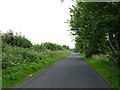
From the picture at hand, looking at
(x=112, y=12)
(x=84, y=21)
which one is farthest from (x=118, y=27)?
(x=84, y=21)

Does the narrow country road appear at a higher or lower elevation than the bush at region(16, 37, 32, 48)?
lower

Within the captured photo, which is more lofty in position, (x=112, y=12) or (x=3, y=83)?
(x=112, y=12)

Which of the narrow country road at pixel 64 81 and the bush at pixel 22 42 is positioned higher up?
the bush at pixel 22 42

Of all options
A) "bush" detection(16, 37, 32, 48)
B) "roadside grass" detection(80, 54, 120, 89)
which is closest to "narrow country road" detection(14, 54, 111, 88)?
"roadside grass" detection(80, 54, 120, 89)

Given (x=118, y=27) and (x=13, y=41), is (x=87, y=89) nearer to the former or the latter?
(x=118, y=27)

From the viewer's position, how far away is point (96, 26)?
12.1m

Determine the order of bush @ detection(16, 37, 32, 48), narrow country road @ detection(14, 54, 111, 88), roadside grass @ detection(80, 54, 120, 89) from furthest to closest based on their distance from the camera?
bush @ detection(16, 37, 32, 48)
roadside grass @ detection(80, 54, 120, 89)
narrow country road @ detection(14, 54, 111, 88)

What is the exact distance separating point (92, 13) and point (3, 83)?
325 inches

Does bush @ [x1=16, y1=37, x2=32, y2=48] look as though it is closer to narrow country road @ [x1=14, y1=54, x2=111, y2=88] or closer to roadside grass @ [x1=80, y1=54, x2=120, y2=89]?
roadside grass @ [x1=80, y1=54, x2=120, y2=89]

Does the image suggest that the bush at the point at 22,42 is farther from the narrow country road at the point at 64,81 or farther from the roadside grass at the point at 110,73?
the narrow country road at the point at 64,81

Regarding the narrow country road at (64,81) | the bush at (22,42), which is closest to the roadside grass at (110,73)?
the narrow country road at (64,81)

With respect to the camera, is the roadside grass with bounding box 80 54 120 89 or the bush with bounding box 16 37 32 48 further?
the bush with bounding box 16 37 32 48

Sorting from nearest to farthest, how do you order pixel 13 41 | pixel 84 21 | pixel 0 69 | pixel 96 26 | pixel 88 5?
pixel 0 69, pixel 96 26, pixel 88 5, pixel 84 21, pixel 13 41

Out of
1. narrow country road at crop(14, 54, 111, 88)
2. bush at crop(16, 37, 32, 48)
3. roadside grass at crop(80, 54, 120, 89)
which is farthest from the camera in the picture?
bush at crop(16, 37, 32, 48)
